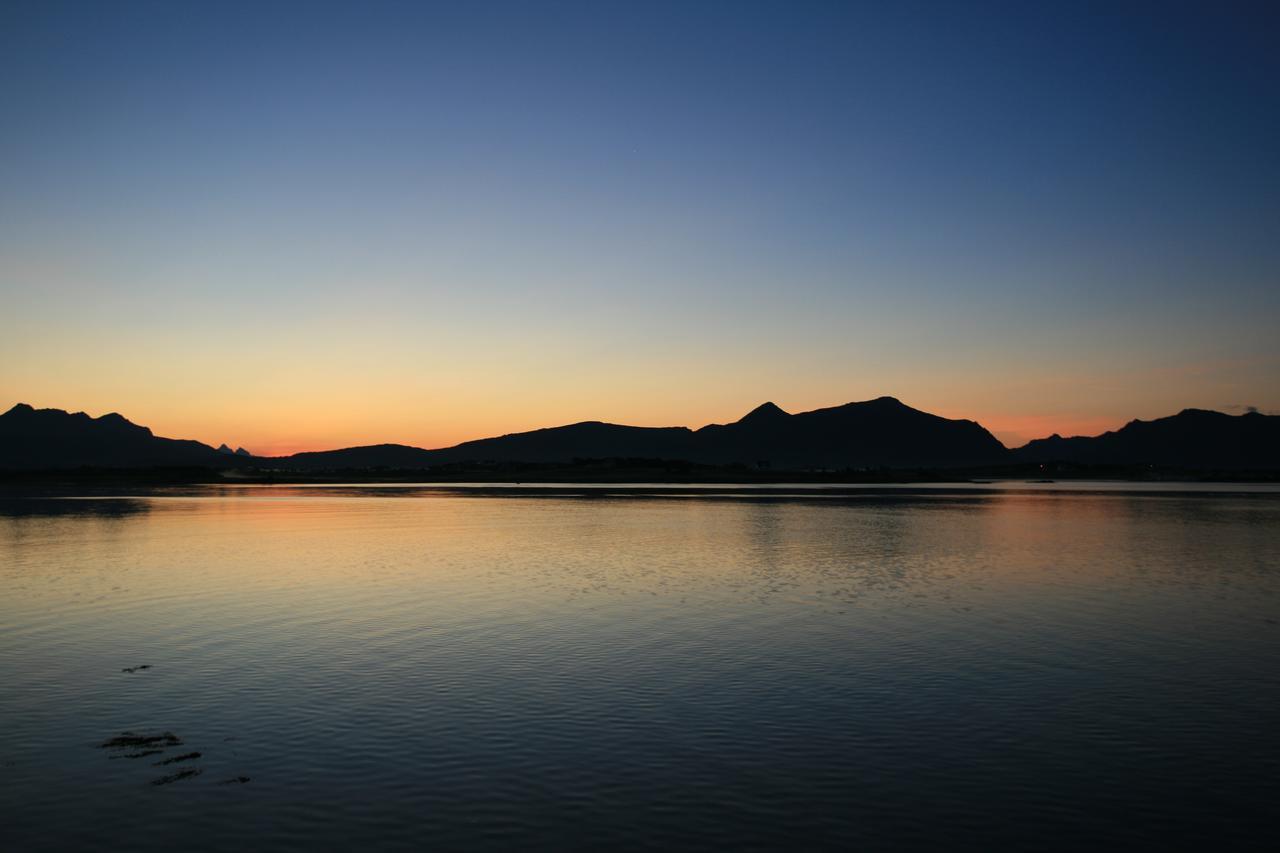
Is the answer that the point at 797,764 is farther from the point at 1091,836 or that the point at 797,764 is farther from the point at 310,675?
the point at 310,675

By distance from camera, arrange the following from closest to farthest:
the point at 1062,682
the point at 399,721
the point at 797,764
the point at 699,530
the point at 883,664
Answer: the point at 797,764, the point at 399,721, the point at 1062,682, the point at 883,664, the point at 699,530

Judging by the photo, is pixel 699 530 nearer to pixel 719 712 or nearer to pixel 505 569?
pixel 505 569

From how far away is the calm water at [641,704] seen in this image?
41.7 ft

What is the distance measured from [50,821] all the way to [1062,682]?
20439 millimetres

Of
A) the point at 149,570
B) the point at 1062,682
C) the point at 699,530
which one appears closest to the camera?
the point at 1062,682

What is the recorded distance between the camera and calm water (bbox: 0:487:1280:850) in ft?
41.7

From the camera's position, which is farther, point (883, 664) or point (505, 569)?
point (505, 569)

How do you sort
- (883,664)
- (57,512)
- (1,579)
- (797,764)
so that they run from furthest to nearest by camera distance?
(57,512), (1,579), (883,664), (797,764)

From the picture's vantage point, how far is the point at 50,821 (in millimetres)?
12523

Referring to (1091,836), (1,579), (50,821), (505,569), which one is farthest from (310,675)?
(1,579)

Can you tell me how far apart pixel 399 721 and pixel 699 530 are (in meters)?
51.3

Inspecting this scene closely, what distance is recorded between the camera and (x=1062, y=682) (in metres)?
21.0

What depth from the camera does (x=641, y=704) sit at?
18.8 metres

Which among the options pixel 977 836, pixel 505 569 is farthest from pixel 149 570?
pixel 977 836
